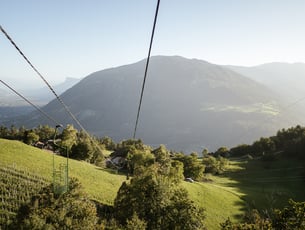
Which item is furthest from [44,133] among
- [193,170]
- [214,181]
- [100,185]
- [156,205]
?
[156,205]

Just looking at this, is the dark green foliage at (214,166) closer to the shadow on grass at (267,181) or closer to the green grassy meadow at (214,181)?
the shadow on grass at (267,181)

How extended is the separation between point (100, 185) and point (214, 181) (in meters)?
55.0

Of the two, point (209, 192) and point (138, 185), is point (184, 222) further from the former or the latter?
point (209, 192)

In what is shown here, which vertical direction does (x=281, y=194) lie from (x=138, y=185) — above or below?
below

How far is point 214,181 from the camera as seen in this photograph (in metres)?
99.0

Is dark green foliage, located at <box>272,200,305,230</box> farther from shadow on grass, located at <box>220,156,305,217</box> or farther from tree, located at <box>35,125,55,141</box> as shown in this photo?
tree, located at <box>35,125,55,141</box>

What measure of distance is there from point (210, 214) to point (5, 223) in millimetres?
41207

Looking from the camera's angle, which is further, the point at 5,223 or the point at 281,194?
the point at 281,194

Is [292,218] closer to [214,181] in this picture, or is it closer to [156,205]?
[156,205]

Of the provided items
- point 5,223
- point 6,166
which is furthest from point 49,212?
point 6,166

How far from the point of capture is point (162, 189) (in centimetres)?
3728

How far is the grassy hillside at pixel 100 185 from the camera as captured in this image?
52562 mm

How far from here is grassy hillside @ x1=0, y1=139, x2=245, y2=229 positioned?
52.6 metres

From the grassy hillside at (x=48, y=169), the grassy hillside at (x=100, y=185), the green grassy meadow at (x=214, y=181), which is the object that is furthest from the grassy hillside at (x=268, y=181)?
the grassy hillside at (x=48, y=169)
